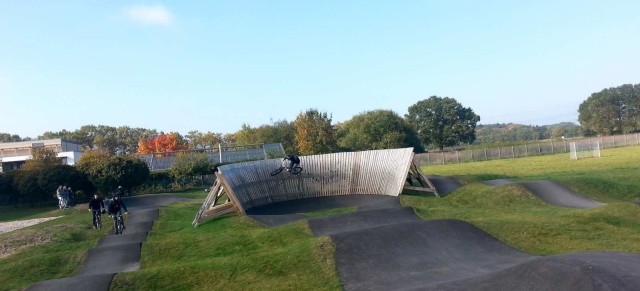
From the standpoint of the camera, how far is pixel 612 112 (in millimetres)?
96000

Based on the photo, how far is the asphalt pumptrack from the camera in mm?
8805

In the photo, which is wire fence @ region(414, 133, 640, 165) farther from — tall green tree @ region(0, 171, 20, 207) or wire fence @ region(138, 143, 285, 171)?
tall green tree @ region(0, 171, 20, 207)

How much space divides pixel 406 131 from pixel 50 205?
48709mm

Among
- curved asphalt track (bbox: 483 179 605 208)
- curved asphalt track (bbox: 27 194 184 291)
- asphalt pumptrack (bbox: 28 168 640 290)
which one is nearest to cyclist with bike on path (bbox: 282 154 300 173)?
asphalt pumptrack (bbox: 28 168 640 290)

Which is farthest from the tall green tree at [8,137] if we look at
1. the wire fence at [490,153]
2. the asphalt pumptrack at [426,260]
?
the asphalt pumptrack at [426,260]

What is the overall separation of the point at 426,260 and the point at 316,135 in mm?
47066

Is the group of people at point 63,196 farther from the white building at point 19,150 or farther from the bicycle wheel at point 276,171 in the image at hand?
the white building at point 19,150

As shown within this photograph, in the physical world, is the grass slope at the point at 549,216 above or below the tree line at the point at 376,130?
below

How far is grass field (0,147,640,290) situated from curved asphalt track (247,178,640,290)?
568mm

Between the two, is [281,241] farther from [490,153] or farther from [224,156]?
[490,153]

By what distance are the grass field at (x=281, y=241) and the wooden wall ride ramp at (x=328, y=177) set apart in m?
2.59

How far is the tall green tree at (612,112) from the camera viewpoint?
95438 millimetres

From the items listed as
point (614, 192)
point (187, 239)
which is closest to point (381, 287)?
point (187, 239)

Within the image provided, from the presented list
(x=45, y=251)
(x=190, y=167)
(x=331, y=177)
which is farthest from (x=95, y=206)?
(x=190, y=167)
